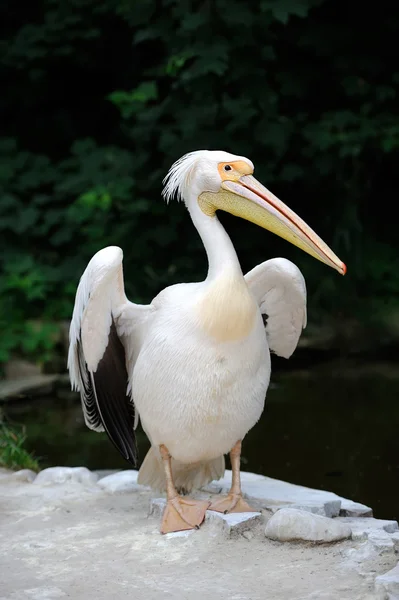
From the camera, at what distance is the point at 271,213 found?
3.46m

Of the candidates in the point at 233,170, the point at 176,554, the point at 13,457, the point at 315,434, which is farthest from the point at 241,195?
the point at 315,434

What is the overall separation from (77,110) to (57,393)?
3.50m

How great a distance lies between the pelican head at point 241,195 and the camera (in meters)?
3.44

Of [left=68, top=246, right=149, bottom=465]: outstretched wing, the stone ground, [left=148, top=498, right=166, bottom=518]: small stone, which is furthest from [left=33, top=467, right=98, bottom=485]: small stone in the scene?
[left=148, top=498, right=166, bottom=518]: small stone

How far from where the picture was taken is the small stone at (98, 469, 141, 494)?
4184mm

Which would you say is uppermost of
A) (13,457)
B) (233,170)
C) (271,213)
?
(233,170)

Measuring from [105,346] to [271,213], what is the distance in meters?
0.81

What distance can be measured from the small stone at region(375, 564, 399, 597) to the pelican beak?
1117 millimetres

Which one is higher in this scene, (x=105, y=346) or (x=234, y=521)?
(x=105, y=346)

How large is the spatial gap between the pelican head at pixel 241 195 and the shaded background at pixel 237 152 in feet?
9.62

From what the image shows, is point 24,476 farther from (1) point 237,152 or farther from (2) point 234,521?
(1) point 237,152

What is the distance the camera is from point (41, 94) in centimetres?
871

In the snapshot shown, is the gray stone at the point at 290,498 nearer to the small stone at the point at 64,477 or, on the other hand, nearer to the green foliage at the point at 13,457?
the small stone at the point at 64,477

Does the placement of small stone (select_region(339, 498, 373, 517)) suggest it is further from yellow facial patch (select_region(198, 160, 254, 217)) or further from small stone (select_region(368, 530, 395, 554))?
yellow facial patch (select_region(198, 160, 254, 217))
